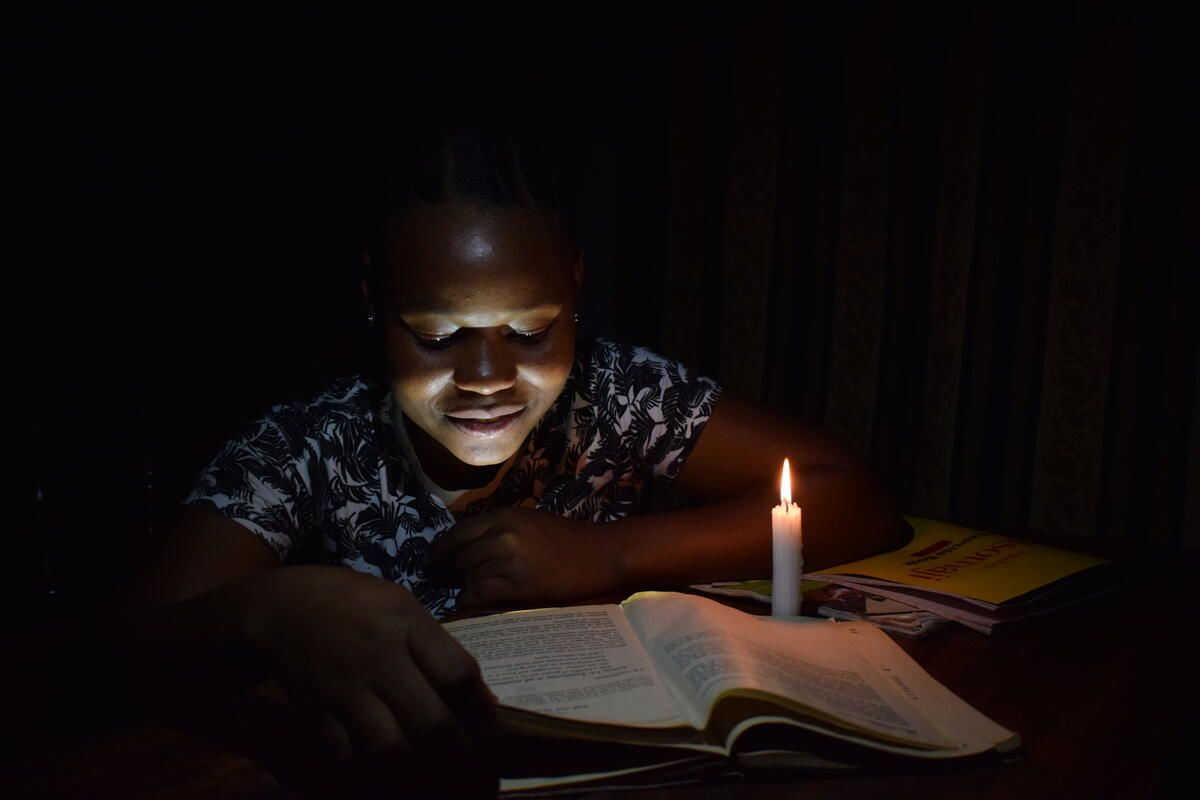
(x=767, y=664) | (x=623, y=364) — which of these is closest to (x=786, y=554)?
(x=767, y=664)

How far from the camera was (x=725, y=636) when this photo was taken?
0.74 m

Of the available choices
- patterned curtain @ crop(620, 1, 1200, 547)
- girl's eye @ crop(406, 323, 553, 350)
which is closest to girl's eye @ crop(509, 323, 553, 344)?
girl's eye @ crop(406, 323, 553, 350)

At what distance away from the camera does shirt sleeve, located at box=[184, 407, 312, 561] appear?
0.99m

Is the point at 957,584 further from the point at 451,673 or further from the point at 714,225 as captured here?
the point at 714,225

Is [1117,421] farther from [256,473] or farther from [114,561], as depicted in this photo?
[114,561]

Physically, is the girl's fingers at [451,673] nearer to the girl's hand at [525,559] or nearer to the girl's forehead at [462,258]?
the girl's hand at [525,559]

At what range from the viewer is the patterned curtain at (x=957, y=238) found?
2.13 metres

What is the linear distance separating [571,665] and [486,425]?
1.36ft

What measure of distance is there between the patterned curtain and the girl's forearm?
1.36 meters

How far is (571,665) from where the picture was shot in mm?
710

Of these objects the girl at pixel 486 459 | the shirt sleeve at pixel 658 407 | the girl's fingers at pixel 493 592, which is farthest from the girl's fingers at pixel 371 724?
the shirt sleeve at pixel 658 407

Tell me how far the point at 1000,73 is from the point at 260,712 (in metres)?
2.34

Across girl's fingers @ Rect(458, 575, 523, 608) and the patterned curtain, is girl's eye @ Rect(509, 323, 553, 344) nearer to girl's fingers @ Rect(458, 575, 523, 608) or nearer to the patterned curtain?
girl's fingers @ Rect(458, 575, 523, 608)

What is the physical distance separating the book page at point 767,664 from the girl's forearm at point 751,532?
148mm
